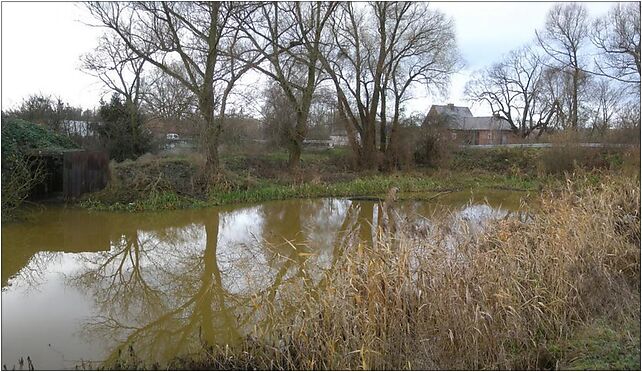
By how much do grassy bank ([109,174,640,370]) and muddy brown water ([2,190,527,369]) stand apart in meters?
0.48

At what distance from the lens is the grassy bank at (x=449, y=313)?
3.57m

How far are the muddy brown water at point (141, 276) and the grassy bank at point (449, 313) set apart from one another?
48 centimetres

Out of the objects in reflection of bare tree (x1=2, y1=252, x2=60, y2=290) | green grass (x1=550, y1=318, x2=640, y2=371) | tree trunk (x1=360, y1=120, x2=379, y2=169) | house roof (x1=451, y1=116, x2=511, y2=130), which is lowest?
reflection of bare tree (x1=2, y1=252, x2=60, y2=290)

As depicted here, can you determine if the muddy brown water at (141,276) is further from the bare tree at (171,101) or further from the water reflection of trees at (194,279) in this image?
the bare tree at (171,101)

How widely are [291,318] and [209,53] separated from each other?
40.4ft

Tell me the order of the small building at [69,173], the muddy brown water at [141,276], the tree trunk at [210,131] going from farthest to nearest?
the tree trunk at [210,131] < the small building at [69,173] < the muddy brown water at [141,276]

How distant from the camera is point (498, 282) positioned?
13.4 feet

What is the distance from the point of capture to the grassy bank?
357 centimetres

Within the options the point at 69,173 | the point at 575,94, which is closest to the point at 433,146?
the point at 575,94

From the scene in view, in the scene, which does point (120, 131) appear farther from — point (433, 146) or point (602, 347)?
point (602, 347)

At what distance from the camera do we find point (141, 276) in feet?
21.7

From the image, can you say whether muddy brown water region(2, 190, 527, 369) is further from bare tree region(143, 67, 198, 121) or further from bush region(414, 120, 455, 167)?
bush region(414, 120, 455, 167)

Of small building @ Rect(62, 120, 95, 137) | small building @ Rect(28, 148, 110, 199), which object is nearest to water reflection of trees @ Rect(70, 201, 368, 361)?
small building @ Rect(28, 148, 110, 199)

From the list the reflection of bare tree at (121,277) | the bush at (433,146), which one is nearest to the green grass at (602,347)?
the reflection of bare tree at (121,277)
